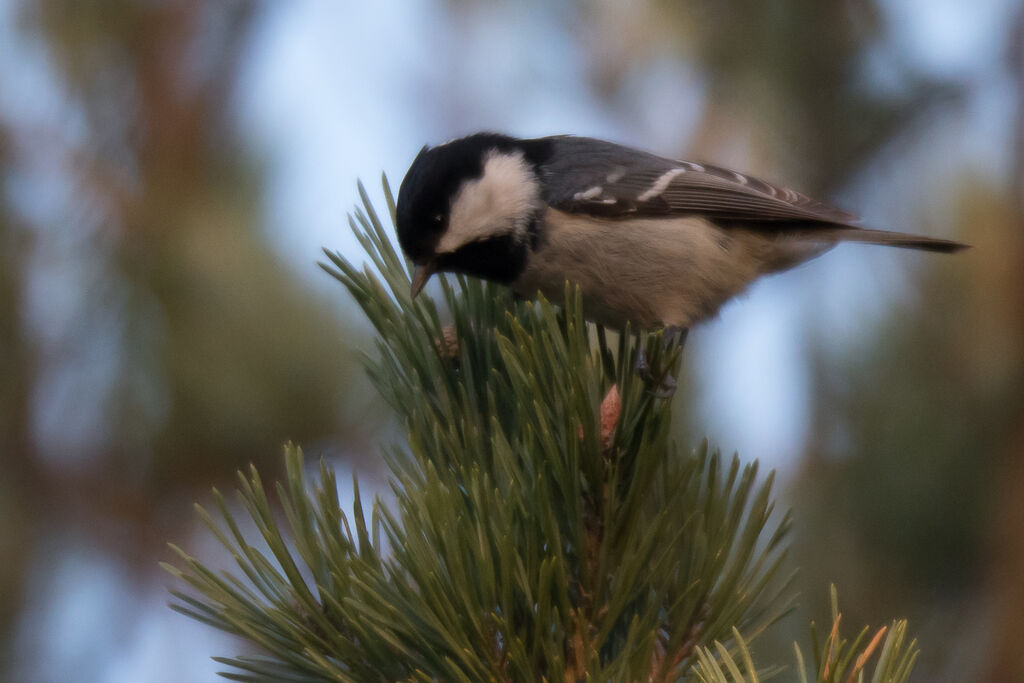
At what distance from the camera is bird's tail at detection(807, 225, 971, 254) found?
156 cm

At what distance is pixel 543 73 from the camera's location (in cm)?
293

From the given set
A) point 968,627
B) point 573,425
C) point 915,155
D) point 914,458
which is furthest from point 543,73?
point 573,425

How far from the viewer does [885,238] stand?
1.68m

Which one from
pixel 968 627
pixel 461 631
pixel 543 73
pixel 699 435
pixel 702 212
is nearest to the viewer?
pixel 461 631

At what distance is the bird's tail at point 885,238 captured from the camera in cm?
156

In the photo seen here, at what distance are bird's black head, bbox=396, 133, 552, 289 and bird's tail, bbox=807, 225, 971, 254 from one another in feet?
1.87

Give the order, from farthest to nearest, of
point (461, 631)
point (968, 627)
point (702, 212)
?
point (702, 212) < point (968, 627) < point (461, 631)

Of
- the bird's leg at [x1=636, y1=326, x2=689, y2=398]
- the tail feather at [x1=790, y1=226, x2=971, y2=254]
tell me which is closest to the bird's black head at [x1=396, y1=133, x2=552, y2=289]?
the bird's leg at [x1=636, y1=326, x2=689, y2=398]

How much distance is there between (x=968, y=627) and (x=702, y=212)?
82 centimetres

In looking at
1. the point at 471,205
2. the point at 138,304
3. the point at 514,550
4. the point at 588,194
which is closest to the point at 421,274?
the point at 471,205

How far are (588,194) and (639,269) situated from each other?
162mm

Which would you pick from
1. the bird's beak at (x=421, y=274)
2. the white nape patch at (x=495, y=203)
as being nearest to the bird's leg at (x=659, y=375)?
the bird's beak at (x=421, y=274)

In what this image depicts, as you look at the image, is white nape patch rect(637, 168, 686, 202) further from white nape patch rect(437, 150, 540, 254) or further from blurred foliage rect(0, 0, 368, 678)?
blurred foliage rect(0, 0, 368, 678)

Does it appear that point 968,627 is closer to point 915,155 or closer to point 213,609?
point 915,155
